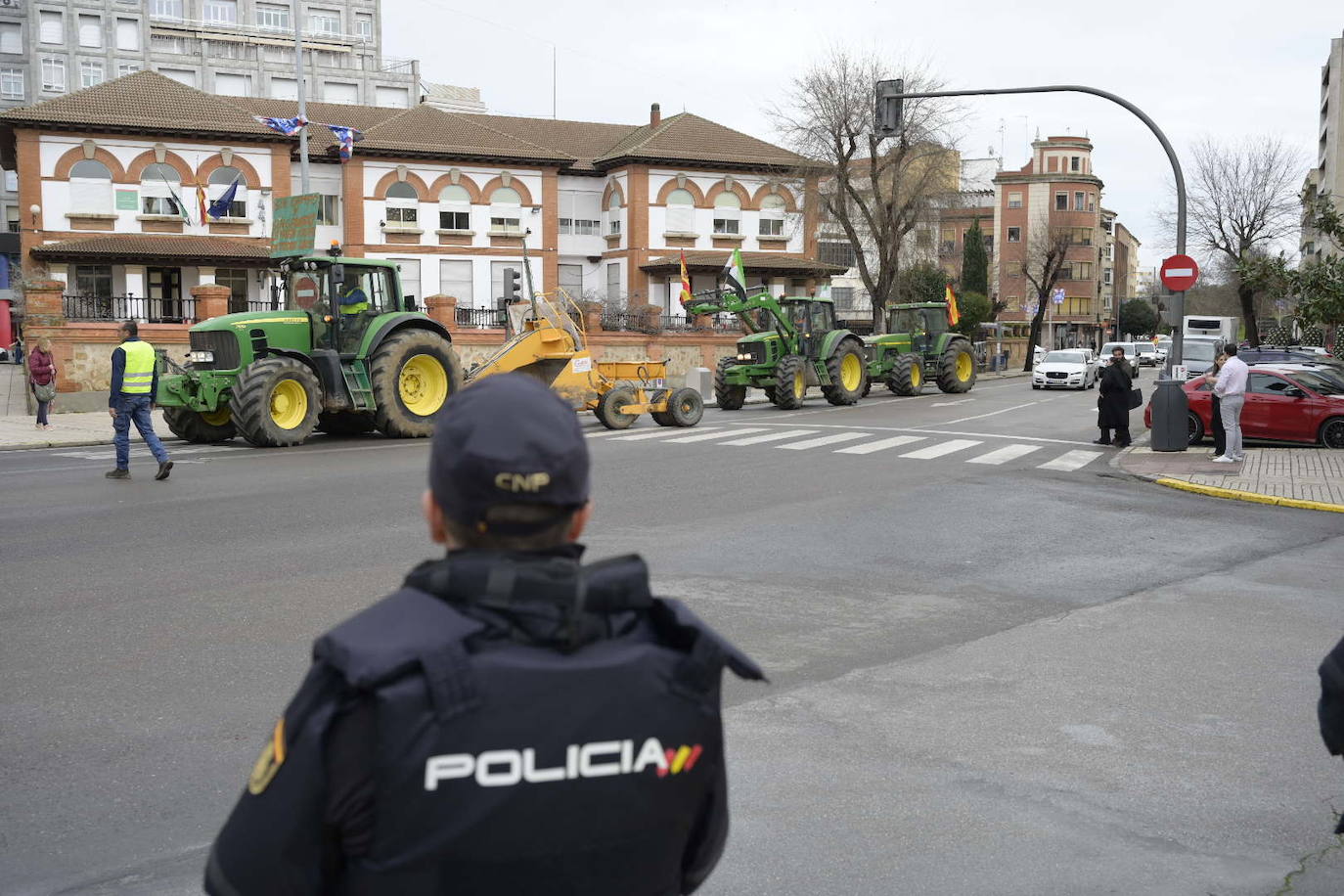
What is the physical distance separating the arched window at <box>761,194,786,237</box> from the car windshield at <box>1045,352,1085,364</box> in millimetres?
16863

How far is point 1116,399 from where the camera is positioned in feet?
72.5

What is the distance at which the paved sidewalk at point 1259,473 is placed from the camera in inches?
603

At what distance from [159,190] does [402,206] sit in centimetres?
929

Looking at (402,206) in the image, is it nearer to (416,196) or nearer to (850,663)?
(416,196)

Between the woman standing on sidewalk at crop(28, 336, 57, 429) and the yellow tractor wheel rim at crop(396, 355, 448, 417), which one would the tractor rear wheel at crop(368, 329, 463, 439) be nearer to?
the yellow tractor wheel rim at crop(396, 355, 448, 417)

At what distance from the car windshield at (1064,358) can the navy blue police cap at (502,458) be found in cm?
4553

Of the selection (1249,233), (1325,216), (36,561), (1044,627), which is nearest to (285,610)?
(36,561)

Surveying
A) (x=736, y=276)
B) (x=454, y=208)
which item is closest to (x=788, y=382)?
(x=736, y=276)

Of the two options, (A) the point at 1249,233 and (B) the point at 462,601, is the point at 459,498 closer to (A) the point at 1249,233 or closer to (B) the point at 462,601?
(B) the point at 462,601

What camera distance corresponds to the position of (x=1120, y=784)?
537 centimetres

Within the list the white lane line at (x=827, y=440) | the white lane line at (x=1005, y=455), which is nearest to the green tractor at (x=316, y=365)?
the white lane line at (x=827, y=440)

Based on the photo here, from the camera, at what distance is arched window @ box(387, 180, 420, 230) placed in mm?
52125

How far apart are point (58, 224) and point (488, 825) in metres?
49.7

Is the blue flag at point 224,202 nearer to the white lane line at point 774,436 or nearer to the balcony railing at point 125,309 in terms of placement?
the balcony railing at point 125,309
